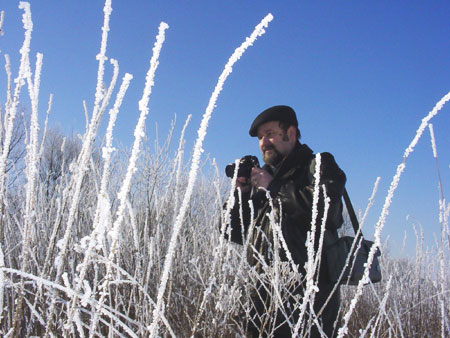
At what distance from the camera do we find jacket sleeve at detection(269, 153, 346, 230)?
1381mm

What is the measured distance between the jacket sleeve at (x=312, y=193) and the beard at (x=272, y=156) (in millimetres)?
246

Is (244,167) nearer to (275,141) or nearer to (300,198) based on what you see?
(275,141)

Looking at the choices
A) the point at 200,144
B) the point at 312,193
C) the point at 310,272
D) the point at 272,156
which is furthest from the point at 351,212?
the point at 200,144

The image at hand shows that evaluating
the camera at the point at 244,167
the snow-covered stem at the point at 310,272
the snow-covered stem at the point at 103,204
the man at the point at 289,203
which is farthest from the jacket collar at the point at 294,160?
the snow-covered stem at the point at 103,204

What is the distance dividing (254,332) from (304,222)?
0.50 meters

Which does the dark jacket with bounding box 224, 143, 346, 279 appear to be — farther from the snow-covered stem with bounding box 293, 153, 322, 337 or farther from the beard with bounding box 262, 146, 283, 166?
the snow-covered stem with bounding box 293, 153, 322, 337

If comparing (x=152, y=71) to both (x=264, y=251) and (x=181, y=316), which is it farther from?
(x=181, y=316)

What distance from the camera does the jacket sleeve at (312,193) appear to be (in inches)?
54.4

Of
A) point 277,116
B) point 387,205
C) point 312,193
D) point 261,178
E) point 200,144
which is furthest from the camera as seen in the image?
point 277,116

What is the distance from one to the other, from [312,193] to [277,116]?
0.45m

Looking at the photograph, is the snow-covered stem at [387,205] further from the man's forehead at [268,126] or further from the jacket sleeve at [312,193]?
the man's forehead at [268,126]

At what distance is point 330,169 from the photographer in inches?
56.1

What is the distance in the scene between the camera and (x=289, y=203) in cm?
143

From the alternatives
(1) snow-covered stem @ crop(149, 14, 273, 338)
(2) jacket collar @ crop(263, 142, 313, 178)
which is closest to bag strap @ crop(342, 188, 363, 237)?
(2) jacket collar @ crop(263, 142, 313, 178)
